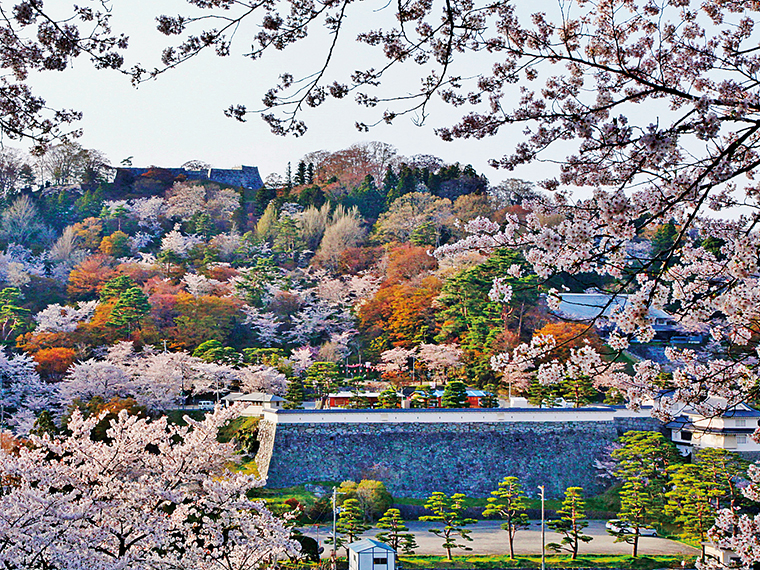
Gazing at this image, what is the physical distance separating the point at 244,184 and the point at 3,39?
41.4m

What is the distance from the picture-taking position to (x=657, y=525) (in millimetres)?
16172

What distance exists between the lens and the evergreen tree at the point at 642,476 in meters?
15.3

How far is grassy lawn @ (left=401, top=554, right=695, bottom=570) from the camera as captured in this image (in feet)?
45.0

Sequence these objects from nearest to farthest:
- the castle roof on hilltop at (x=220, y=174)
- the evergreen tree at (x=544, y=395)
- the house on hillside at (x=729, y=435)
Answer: the house on hillside at (x=729, y=435)
the evergreen tree at (x=544, y=395)
the castle roof on hilltop at (x=220, y=174)

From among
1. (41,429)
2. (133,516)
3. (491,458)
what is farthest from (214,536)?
(491,458)

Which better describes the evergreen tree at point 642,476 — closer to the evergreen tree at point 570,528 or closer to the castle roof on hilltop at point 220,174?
the evergreen tree at point 570,528

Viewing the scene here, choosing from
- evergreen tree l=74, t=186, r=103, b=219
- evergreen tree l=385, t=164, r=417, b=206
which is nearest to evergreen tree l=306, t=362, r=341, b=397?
evergreen tree l=385, t=164, r=417, b=206

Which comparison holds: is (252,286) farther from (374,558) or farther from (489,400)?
(374,558)

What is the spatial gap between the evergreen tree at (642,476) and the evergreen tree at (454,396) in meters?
3.97

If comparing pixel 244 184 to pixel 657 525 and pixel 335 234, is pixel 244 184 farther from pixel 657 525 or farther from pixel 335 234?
pixel 657 525

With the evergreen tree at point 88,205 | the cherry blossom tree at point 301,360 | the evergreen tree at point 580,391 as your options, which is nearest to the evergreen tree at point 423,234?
the cherry blossom tree at point 301,360

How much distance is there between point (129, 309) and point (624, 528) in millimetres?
15721

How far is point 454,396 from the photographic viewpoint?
20.1 metres

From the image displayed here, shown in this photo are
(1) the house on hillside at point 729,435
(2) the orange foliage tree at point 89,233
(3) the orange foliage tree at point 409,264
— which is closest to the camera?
(1) the house on hillside at point 729,435
